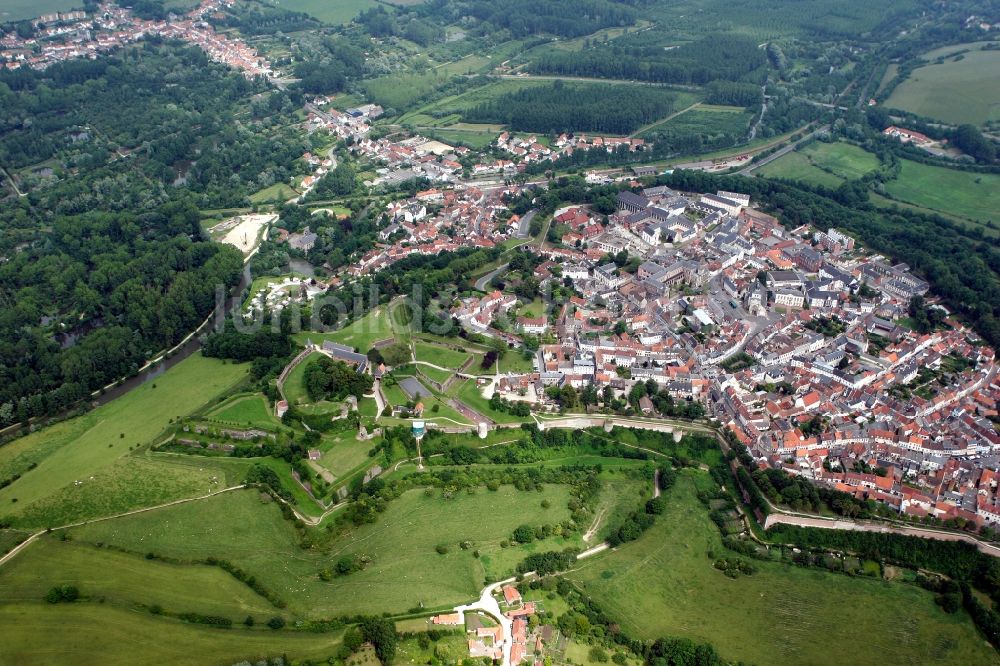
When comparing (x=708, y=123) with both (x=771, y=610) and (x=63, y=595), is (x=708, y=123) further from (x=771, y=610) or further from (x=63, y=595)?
(x=63, y=595)

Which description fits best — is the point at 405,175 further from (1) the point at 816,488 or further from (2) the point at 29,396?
(1) the point at 816,488

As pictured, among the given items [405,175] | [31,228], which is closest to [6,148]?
[31,228]

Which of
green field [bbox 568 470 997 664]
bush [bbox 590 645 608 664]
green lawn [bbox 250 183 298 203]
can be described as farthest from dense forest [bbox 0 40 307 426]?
green field [bbox 568 470 997 664]

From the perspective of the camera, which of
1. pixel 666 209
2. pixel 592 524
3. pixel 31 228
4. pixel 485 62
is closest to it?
pixel 592 524

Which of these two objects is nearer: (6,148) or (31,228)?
(31,228)

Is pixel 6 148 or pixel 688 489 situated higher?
pixel 6 148

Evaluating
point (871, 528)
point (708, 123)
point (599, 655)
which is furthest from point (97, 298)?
point (708, 123)
